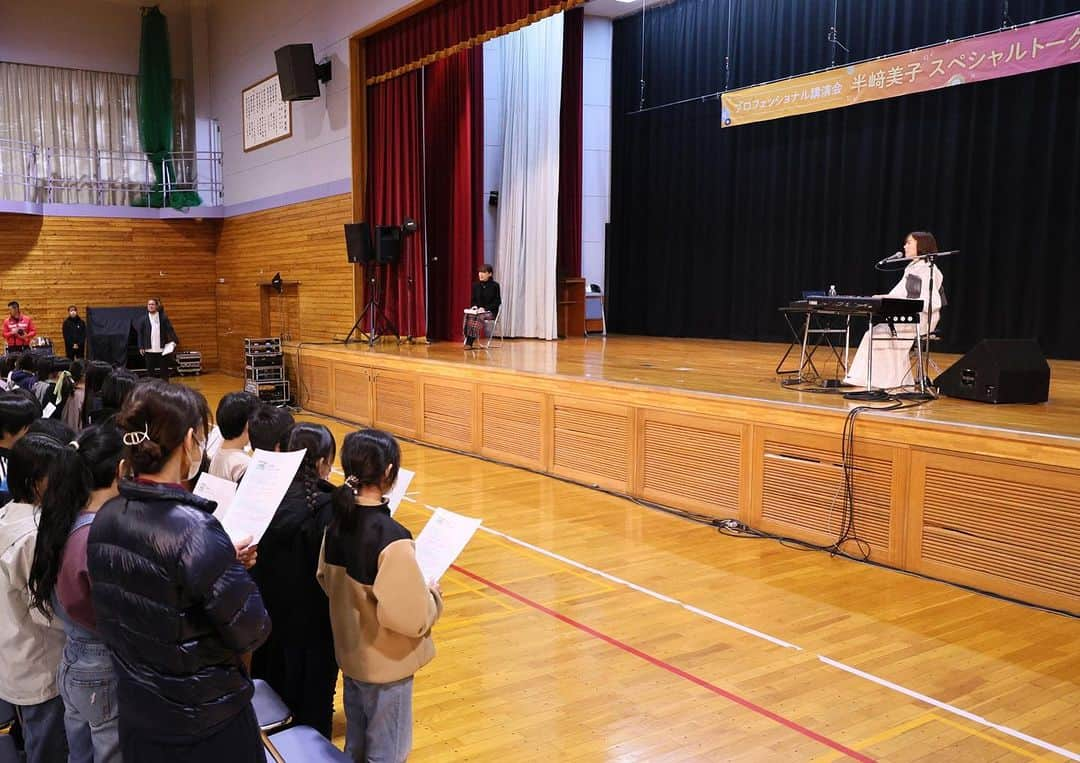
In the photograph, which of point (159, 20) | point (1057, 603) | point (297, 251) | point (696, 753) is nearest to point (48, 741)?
point (696, 753)

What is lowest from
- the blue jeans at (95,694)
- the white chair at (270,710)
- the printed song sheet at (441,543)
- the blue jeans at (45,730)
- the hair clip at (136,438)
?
the white chair at (270,710)

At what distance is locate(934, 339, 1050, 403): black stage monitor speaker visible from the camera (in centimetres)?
505

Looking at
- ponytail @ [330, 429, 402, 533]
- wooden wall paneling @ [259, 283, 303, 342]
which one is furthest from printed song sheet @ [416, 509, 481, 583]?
wooden wall paneling @ [259, 283, 303, 342]

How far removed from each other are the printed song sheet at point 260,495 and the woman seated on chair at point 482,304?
294 inches

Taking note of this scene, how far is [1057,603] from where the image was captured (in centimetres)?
383

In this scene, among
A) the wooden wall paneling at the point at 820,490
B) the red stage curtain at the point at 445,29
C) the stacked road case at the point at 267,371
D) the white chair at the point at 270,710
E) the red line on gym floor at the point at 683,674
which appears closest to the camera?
the white chair at the point at 270,710

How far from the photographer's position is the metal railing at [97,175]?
45.7 ft

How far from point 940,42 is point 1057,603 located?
23.4 ft

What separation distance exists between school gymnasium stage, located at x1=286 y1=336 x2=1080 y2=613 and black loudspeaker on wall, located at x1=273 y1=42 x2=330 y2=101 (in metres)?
4.75

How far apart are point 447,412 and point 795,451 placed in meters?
3.77

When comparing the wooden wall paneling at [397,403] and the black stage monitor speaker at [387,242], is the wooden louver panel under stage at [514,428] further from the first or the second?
the black stage monitor speaker at [387,242]

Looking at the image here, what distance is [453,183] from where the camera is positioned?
10.8 meters

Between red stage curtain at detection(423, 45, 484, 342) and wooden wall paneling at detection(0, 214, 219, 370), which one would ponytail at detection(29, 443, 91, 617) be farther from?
wooden wall paneling at detection(0, 214, 219, 370)

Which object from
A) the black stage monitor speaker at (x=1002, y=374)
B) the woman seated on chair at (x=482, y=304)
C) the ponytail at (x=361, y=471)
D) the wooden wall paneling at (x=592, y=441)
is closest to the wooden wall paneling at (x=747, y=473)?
the wooden wall paneling at (x=592, y=441)
